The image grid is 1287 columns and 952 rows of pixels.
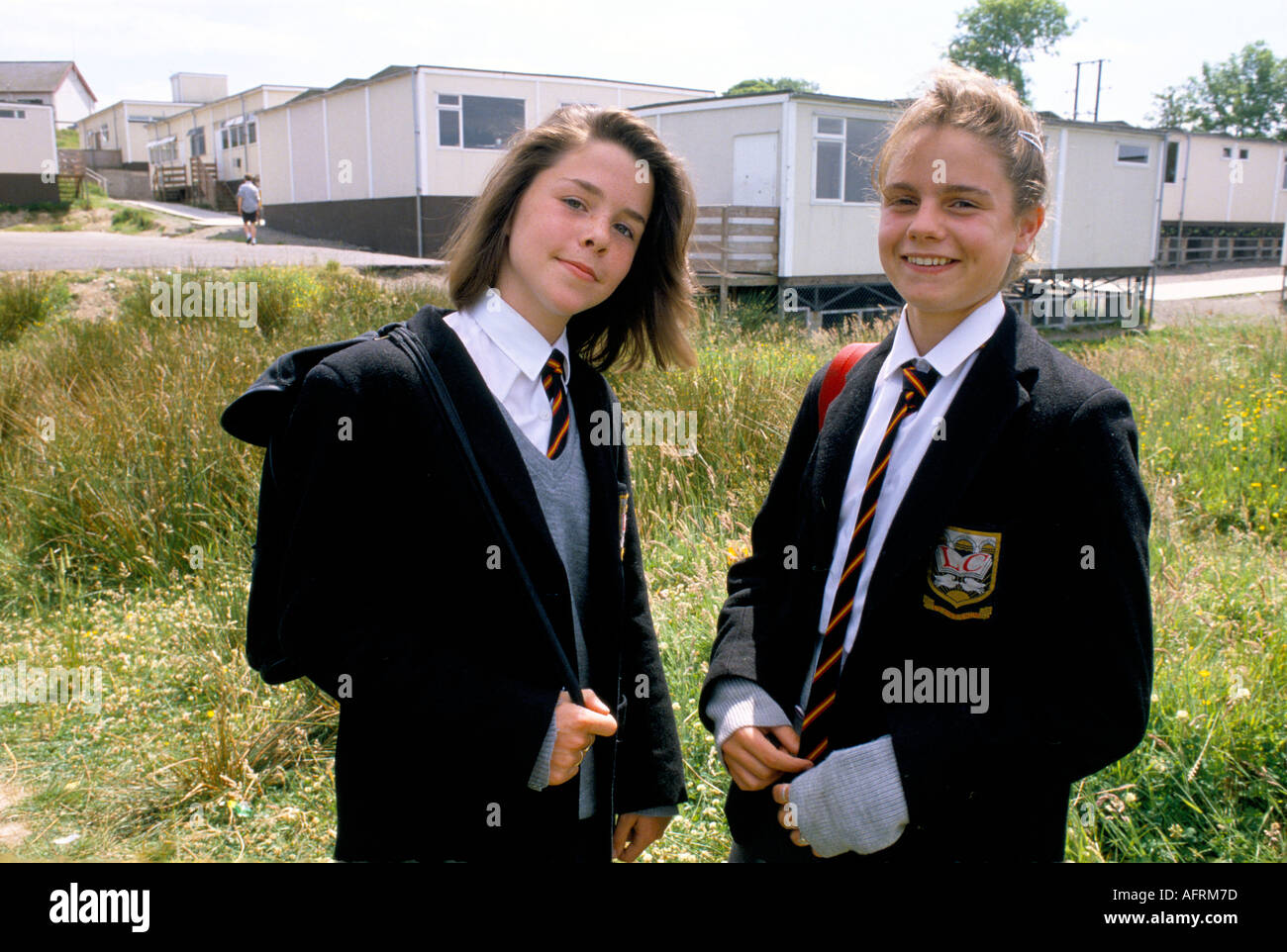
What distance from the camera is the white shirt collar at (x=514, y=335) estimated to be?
1.75 meters

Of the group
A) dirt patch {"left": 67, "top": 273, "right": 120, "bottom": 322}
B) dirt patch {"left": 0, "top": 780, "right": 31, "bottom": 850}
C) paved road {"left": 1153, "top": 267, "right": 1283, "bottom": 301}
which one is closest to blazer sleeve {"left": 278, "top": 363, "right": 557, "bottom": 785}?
dirt patch {"left": 0, "top": 780, "right": 31, "bottom": 850}

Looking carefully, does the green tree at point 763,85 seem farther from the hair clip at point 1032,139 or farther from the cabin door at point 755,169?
the hair clip at point 1032,139

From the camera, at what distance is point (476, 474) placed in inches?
61.6

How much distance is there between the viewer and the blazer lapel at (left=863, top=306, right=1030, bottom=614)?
58.8 inches

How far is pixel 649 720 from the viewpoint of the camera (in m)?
1.95

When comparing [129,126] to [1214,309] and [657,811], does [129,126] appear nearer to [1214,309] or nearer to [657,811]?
[1214,309]

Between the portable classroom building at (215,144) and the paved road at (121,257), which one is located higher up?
the portable classroom building at (215,144)

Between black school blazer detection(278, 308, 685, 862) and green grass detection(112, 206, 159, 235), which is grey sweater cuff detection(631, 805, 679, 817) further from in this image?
green grass detection(112, 206, 159, 235)

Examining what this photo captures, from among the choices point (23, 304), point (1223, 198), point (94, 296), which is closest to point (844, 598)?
point (23, 304)

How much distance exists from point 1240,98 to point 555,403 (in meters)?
75.1

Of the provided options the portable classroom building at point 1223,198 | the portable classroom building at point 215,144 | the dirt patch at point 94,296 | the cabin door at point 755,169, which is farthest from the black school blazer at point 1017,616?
the portable classroom building at point 1223,198

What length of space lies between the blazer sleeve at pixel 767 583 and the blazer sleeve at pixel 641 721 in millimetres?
119

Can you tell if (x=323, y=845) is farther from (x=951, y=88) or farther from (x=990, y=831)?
(x=951, y=88)
